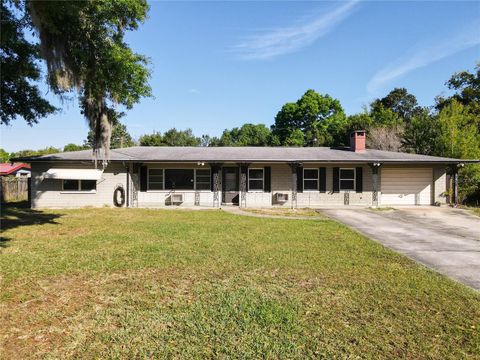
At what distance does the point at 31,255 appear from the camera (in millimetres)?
6441

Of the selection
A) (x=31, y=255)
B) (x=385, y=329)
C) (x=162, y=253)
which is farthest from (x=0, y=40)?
(x=385, y=329)

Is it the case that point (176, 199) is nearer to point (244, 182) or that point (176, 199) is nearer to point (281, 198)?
point (244, 182)

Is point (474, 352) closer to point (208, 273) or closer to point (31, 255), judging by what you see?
point (208, 273)

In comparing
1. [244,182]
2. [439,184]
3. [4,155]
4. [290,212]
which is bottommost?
[290,212]

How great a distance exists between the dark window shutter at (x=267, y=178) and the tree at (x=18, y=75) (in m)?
10.2

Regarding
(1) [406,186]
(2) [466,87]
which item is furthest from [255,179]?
(2) [466,87]

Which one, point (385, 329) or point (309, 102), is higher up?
point (309, 102)

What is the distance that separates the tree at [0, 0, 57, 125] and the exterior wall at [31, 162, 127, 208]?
14.0 ft

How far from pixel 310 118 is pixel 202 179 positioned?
3639 centimetres

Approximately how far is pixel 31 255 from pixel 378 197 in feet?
51.4

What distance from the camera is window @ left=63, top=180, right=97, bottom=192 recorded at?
611 inches

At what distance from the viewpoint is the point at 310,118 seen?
48531 millimetres

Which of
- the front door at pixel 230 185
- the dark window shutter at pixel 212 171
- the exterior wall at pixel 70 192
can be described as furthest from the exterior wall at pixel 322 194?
the exterior wall at pixel 70 192

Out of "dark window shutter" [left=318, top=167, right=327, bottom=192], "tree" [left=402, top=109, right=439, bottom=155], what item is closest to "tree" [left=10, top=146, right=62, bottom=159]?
"dark window shutter" [left=318, top=167, right=327, bottom=192]
